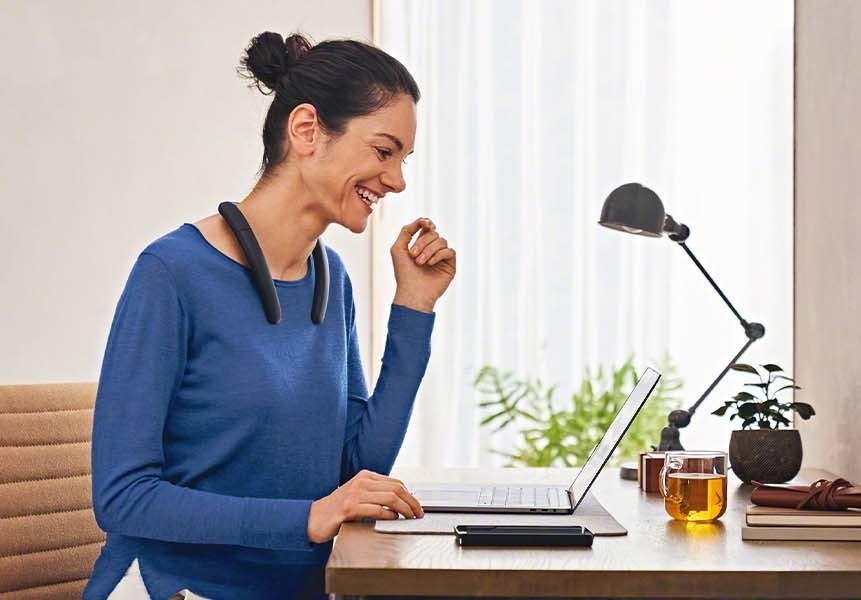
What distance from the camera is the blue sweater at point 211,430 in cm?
143

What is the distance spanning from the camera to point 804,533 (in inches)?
51.8

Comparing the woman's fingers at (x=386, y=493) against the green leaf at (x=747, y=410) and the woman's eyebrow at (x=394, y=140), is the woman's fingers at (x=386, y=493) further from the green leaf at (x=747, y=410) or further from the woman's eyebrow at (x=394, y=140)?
the green leaf at (x=747, y=410)

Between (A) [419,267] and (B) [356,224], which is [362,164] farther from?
(A) [419,267]

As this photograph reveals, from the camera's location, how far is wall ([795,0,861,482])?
195 cm

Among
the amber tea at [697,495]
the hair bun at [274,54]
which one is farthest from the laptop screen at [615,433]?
the hair bun at [274,54]

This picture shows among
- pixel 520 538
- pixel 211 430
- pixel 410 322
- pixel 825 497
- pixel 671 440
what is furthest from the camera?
pixel 671 440

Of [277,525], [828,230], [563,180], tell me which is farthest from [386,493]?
[563,180]

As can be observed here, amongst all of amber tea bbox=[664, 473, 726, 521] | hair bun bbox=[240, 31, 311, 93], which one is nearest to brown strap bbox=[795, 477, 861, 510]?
amber tea bbox=[664, 473, 726, 521]

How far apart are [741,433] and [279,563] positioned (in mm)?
736

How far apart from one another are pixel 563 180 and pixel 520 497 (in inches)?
79.6

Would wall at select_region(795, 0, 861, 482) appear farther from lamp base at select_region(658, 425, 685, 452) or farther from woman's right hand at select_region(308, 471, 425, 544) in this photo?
woman's right hand at select_region(308, 471, 425, 544)

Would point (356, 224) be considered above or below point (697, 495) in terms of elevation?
above

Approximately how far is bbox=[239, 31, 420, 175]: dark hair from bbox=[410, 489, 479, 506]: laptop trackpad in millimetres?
510

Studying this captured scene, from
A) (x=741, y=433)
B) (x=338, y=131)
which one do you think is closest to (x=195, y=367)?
(x=338, y=131)
